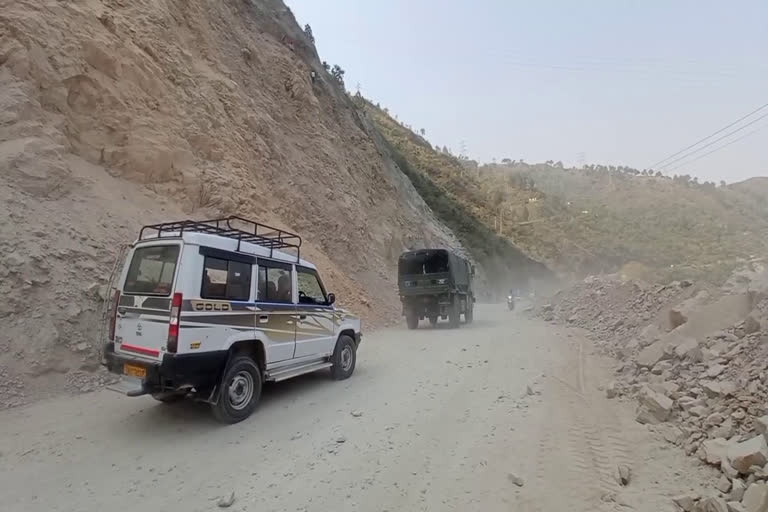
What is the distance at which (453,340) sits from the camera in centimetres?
1220

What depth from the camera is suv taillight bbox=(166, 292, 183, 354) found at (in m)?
4.71

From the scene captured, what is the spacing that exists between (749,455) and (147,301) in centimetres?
607

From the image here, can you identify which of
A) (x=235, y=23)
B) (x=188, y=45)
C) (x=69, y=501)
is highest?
(x=235, y=23)

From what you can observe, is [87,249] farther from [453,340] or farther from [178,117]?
[453,340]

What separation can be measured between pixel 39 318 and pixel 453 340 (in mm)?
9318

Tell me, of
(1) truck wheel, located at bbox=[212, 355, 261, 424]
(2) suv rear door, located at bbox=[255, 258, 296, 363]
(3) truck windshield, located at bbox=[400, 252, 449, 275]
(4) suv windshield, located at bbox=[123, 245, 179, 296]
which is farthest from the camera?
(3) truck windshield, located at bbox=[400, 252, 449, 275]

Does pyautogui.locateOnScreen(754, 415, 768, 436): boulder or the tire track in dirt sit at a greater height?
pyautogui.locateOnScreen(754, 415, 768, 436): boulder

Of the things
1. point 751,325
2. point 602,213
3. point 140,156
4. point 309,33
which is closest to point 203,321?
point 751,325

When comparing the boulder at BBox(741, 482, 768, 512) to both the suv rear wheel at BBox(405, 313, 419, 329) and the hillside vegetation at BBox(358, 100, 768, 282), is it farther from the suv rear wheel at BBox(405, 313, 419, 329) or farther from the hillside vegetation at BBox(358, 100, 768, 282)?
the hillside vegetation at BBox(358, 100, 768, 282)

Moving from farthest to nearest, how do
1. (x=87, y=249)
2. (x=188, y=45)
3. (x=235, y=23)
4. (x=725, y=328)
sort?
(x=235, y=23) → (x=188, y=45) → (x=87, y=249) → (x=725, y=328)

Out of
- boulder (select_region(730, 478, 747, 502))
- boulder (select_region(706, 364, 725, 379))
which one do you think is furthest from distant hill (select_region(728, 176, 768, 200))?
boulder (select_region(730, 478, 747, 502))

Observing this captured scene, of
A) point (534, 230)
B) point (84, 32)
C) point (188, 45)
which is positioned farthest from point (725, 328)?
point (534, 230)

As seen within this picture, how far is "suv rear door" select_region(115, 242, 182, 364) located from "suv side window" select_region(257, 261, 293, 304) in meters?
1.25

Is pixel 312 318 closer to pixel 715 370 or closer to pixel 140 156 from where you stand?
pixel 715 370
